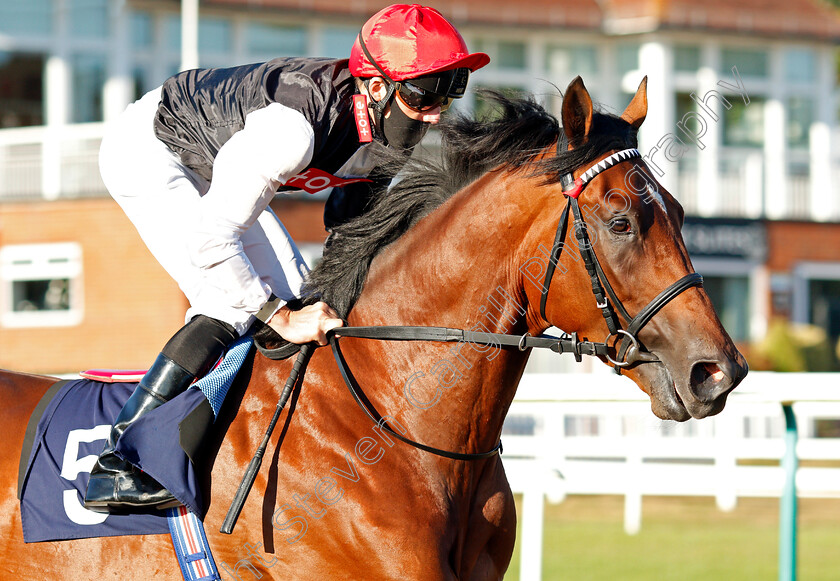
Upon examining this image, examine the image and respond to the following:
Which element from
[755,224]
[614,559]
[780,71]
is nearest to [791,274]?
[755,224]

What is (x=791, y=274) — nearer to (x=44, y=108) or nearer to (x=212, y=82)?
(x=44, y=108)

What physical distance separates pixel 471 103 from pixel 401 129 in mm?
13115

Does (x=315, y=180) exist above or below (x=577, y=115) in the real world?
below

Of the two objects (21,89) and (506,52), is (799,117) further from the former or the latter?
(21,89)

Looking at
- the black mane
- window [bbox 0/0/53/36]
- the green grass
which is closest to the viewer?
the black mane

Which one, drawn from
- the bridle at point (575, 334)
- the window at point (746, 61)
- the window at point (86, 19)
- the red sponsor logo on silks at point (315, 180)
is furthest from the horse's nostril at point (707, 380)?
the window at point (746, 61)

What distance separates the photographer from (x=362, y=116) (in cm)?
290

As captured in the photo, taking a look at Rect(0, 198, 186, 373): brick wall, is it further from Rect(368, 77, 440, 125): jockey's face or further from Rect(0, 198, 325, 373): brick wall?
Rect(368, 77, 440, 125): jockey's face

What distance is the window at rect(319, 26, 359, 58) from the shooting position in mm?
17812

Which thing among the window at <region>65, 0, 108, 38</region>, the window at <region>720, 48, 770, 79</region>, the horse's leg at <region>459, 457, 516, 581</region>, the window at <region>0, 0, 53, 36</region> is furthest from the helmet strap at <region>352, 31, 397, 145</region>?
the window at <region>720, 48, 770, 79</region>

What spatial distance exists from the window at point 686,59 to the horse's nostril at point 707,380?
1778 cm

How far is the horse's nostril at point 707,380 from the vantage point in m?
2.40

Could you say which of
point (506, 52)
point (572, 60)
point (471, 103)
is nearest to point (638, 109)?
point (471, 103)

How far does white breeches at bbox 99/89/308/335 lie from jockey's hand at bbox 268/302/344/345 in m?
0.08
